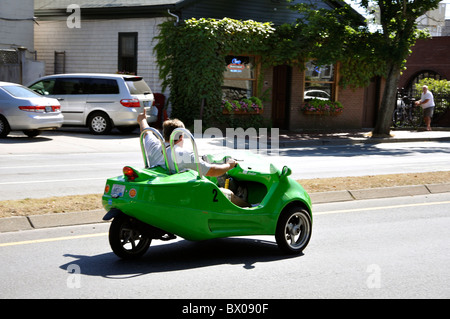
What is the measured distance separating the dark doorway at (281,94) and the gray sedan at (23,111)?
1008 cm

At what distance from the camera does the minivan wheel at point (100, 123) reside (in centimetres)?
2042

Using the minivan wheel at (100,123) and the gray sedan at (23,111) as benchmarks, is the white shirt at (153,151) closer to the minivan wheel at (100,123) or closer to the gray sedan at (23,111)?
the gray sedan at (23,111)

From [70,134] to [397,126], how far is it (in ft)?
49.0

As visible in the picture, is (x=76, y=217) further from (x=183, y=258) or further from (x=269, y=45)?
(x=269, y=45)

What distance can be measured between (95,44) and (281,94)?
7.66 metres

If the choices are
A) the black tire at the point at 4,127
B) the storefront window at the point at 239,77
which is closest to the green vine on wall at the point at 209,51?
the storefront window at the point at 239,77

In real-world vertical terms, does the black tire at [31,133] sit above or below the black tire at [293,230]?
below

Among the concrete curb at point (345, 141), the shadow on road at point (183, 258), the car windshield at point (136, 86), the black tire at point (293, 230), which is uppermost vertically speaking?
the car windshield at point (136, 86)

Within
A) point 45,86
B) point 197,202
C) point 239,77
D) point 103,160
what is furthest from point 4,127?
point 197,202

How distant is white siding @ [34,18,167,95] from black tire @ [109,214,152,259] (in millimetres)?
17900

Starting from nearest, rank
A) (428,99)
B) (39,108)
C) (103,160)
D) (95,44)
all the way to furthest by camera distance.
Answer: (103,160) → (39,108) → (95,44) → (428,99)

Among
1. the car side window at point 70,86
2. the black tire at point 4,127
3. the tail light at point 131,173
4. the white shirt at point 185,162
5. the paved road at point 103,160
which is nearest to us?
the tail light at point 131,173

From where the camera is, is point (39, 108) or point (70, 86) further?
point (70, 86)

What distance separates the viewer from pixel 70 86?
20.7 meters
